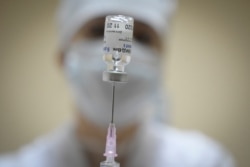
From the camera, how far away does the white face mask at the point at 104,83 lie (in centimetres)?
84

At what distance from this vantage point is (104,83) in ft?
2.68

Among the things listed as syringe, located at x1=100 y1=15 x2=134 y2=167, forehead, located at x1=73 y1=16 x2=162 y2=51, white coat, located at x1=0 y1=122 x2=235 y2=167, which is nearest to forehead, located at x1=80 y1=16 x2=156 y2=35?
forehead, located at x1=73 y1=16 x2=162 y2=51

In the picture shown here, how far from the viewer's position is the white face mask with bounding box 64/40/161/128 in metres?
0.84

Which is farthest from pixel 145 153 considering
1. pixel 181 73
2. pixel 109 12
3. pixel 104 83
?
pixel 181 73

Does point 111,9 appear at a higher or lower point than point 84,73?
higher

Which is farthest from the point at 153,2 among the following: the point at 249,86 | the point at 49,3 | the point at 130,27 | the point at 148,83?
the point at 249,86

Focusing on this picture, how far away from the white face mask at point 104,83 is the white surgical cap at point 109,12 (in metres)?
0.07

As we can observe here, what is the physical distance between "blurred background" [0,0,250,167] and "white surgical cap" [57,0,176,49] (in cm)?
57

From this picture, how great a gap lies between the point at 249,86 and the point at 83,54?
1012 millimetres

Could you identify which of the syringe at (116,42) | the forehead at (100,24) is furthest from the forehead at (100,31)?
the syringe at (116,42)

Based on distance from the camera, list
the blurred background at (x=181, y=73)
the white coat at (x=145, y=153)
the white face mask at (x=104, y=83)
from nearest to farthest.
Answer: the white face mask at (x=104, y=83)
the white coat at (x=145, y=153)
the blurred background at (x=181, y=73)

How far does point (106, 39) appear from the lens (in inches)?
13.7

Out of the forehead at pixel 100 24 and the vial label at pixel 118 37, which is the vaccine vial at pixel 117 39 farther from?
the forehead at pixel 100 24

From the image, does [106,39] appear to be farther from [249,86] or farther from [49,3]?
[249,86]
